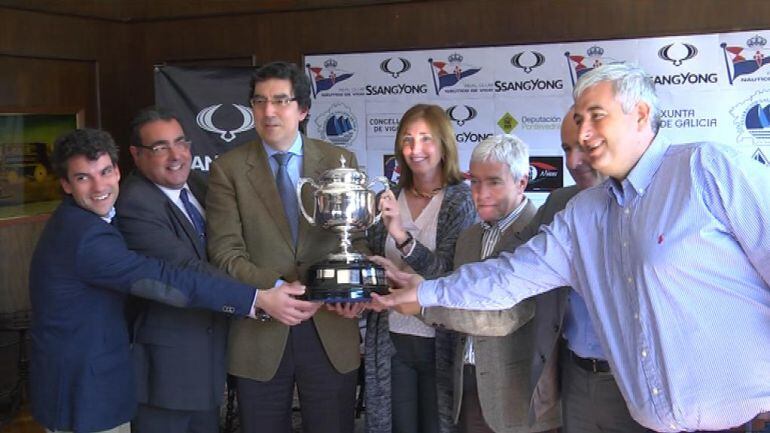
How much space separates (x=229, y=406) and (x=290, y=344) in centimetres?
163

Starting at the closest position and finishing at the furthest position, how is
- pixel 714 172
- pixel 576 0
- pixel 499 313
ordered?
pixel 714 172 → pixel 499 313 → pixel 576 0

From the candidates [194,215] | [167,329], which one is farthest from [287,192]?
[167,329]

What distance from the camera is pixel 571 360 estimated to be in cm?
220

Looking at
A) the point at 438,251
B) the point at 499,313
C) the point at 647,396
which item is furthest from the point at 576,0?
the point at 647,396

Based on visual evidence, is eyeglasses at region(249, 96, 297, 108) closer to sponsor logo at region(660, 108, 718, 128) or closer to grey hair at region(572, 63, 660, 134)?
grey hair at region(572, 63, 660, 134)

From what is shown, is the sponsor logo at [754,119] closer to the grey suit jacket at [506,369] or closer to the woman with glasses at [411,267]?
the woman with glasses at [411,267]

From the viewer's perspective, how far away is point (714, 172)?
5.59 feet

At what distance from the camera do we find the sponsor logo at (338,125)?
5.73 metres

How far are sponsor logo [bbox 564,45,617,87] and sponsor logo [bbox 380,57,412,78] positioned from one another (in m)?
1.14

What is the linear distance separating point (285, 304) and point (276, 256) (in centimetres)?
22

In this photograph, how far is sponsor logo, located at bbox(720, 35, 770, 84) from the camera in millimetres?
4781

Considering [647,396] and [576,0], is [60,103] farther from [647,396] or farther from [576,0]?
[647,396]

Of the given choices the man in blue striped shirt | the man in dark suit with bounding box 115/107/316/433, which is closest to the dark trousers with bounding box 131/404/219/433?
the man in dark suit with bounding box 115/107/316/433

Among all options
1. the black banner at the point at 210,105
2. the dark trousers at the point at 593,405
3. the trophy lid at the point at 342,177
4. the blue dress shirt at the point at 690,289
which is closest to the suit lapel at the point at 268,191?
the trophy lid at the point at 342,177
